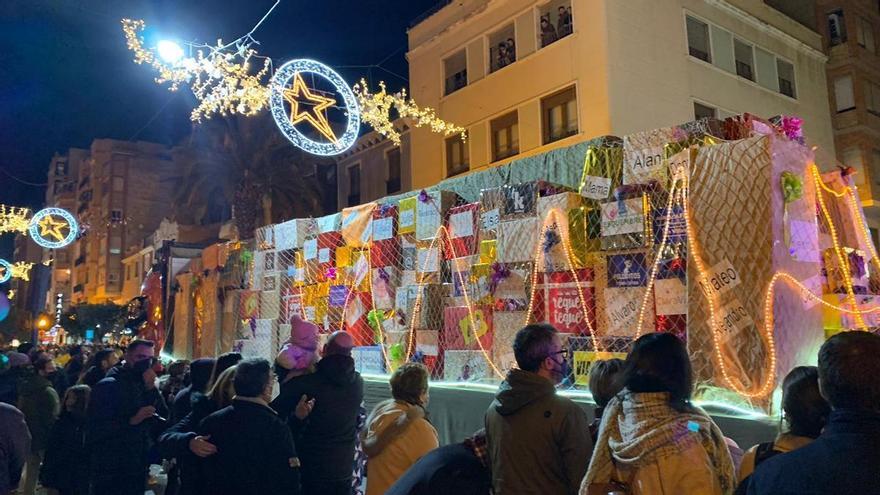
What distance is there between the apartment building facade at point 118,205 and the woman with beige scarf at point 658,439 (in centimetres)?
4992

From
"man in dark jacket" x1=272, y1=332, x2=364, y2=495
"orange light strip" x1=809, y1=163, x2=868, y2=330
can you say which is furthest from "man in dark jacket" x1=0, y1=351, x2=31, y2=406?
"orange light strip" x1=809, y1=163, x2=868, y2=330

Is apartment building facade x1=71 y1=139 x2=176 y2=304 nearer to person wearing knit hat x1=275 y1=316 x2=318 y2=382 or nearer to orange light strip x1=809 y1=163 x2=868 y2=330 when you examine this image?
person wearing knit hat x1=275 y1=316 x2=318 y2=382

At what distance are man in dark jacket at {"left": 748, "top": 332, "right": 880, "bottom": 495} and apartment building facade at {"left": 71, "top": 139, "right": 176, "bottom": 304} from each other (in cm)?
5061

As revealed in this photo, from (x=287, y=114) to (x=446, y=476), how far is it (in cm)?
668

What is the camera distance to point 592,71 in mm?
15148

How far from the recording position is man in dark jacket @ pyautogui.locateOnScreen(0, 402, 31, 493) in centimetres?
433

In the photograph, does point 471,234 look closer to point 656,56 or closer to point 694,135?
point 694,135

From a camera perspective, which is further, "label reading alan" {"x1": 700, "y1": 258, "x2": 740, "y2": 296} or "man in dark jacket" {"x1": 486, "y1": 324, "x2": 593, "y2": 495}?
"label reading alan" {"x1": 700, "y1": 258, "x2": 740, "y2": 296}

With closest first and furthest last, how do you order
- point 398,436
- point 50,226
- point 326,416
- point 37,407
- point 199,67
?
point 398,436
point 326,416
point 37,407
point 199,67
point 50,226

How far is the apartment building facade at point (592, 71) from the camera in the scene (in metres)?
15.3

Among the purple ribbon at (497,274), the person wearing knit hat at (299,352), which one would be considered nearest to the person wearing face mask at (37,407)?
the person wearing knit hat at (299,352)

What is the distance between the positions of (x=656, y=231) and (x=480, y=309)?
93.1 inches

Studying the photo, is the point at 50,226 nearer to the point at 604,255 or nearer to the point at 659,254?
A: the point at 604,255

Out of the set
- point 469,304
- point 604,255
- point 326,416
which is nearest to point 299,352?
point 326,416
